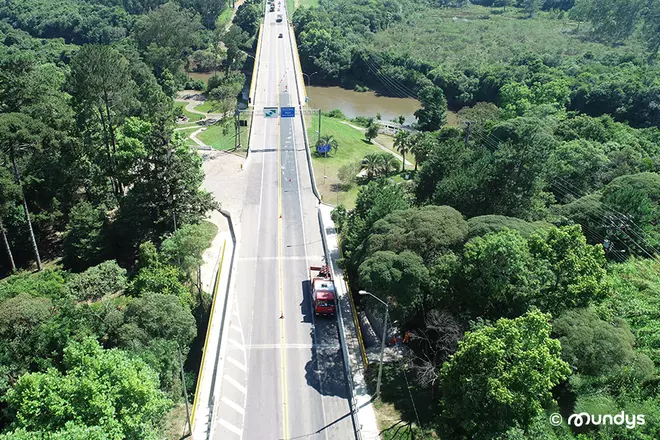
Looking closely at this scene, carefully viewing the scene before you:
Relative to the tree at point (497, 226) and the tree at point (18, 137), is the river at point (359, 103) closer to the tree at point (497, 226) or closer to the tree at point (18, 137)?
the tree at point (18, 137)

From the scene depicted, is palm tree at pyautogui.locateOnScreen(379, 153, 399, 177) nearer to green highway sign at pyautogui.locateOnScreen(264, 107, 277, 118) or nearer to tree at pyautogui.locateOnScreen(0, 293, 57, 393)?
green highway sign at pyautogui.locateOnScreen(264, 107, 277, 118)

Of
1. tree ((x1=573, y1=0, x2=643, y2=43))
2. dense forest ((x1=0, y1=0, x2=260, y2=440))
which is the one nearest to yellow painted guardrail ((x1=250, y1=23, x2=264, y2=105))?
dense forest ((x1=0, y1=0, x2=260, y2=440))

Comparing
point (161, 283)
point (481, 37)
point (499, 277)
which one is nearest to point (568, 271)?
point (499, 277)

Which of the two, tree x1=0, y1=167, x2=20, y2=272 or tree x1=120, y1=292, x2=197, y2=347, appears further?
tree x1=0, y1=167, x2=20, y2=272

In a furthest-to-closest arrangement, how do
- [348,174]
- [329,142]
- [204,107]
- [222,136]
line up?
1. [204,107]
2. [222,136]
3. [329,142]
4. [348,174]

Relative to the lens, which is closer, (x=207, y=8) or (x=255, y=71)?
(x=255, y=71)

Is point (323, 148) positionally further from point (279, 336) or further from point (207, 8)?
point (207, 8)

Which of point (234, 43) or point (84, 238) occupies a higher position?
point (234, 43)
